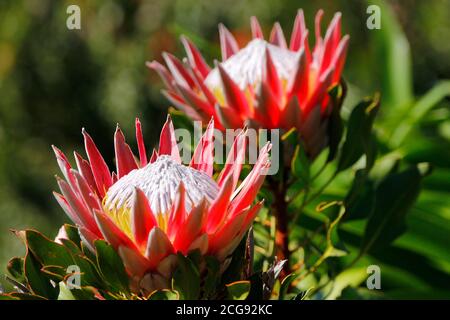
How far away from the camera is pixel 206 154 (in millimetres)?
1023

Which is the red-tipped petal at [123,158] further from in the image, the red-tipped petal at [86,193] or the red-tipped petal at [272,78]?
the red-tipped petal at [272,78]

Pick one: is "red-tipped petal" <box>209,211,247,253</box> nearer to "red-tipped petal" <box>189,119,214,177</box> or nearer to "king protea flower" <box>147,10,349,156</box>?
"red-tipped petal" <box>189,119,214,177</box>

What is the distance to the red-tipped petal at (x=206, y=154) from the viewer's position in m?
1.02

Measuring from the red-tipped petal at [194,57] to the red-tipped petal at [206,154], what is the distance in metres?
0.33

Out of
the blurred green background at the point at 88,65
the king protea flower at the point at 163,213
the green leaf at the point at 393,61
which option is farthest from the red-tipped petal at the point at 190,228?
the blurred green background at the point at 88,65

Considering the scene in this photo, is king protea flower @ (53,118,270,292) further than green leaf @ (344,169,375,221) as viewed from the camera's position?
No

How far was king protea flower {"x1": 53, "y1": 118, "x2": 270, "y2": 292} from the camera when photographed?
890 mm
